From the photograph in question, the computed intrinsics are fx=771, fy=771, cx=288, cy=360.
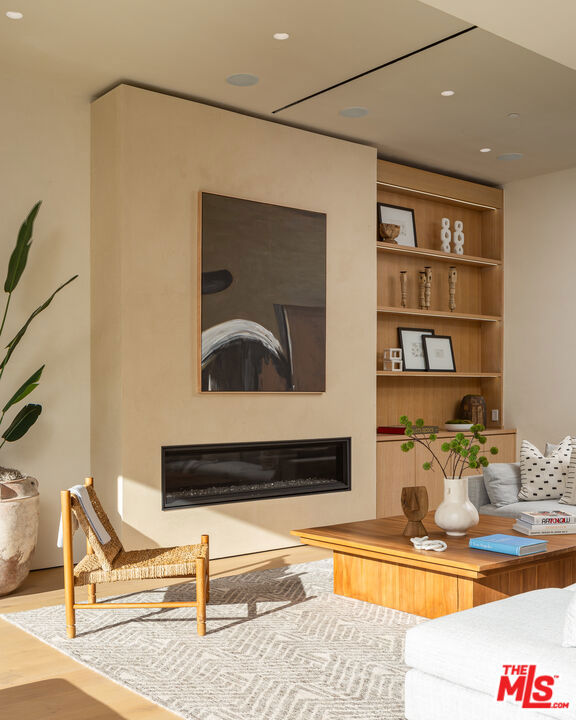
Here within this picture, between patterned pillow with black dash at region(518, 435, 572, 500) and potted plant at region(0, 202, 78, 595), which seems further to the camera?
patterned pillow with black dash at region(518, 435, 572, 500)

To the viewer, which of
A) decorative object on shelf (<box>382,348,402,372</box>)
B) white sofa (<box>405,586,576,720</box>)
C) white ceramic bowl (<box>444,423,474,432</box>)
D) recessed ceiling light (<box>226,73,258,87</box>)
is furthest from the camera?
white ceramic bowl (<box>444,423,474,432</box>)

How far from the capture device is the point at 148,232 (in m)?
4.81

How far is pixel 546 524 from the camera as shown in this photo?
12.8 ft

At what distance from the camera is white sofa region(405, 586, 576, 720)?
6.57 ft

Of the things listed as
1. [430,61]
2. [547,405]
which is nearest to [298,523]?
[547,405]

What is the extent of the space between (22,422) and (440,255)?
3.85 m

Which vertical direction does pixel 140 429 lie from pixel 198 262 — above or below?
below

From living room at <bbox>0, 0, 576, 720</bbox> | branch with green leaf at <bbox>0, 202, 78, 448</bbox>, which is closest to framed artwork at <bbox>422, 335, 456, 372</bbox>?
living room at <bbox>0, 0, 576, 720</bbox>

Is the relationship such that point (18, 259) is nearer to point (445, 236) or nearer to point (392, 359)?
point (392, 359)

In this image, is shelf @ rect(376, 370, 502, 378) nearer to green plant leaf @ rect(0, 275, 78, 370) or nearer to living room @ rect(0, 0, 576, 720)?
living room @ rect(0, 0, 576, 720)

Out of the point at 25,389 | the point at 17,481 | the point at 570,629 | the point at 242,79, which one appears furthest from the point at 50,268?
the point at 570,629

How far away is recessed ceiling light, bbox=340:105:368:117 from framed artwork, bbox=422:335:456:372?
223 centimetres

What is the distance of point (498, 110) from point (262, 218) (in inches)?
69.6

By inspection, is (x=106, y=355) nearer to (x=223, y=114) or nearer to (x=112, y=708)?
(x=223, y=114)
